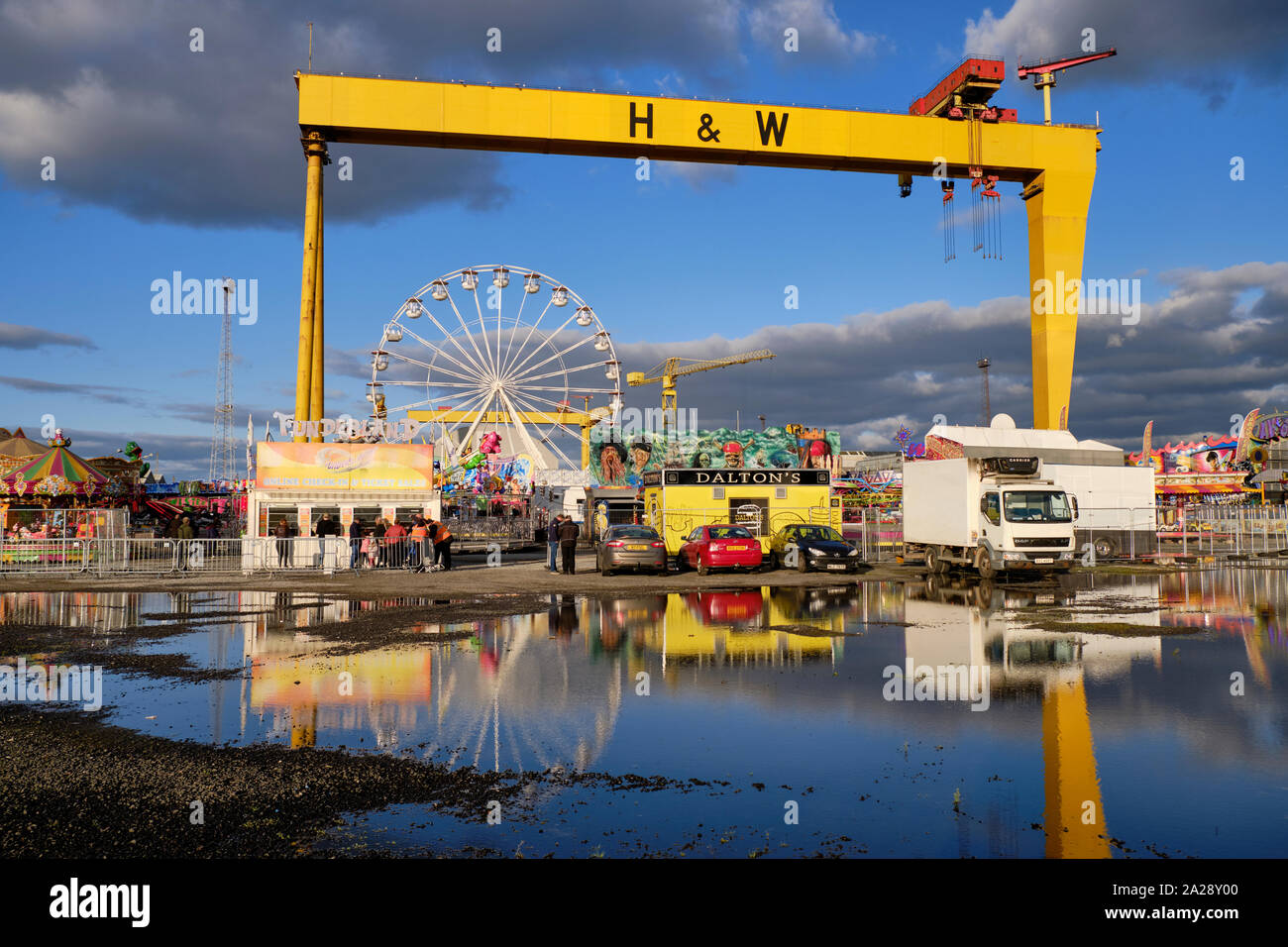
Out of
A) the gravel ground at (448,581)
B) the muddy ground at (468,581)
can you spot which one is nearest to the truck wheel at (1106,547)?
the muddy ground at (468,581)

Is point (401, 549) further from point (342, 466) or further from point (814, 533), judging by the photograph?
point (814, 533)

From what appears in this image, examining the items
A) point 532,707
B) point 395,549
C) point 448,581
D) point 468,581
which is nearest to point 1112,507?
point 468,581

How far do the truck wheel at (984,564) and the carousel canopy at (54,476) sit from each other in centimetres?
3398

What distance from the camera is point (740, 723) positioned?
7371 millimetres

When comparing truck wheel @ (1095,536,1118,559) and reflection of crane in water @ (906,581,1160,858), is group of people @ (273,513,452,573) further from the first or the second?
truck wheel @ (1095,536,1118,559)

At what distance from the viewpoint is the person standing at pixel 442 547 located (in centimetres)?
2630

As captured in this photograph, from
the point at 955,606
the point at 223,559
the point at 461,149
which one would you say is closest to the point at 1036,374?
the point at 955,606

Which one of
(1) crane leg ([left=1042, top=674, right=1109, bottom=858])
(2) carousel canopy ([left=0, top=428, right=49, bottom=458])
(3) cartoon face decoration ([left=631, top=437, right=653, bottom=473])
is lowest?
(1) crane leg ([left=1042, top=674, right=1109, bottom=858])

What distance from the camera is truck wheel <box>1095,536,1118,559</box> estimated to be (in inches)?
1192

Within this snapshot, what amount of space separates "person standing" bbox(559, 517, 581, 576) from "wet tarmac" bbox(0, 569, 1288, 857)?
937 centimetres

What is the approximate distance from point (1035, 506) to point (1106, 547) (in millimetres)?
11546

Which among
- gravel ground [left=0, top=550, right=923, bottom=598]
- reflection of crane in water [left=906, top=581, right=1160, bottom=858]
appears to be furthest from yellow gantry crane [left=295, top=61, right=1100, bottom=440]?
reflection of crane in water [left=906, top=581, right=1160, bottom=858]
